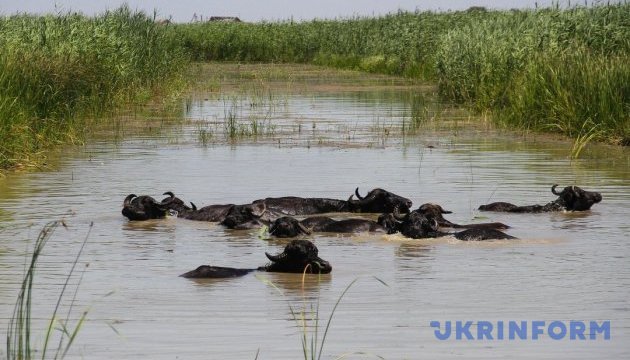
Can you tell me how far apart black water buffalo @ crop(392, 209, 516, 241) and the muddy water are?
0.11 metres

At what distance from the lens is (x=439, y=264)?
11.4 meters

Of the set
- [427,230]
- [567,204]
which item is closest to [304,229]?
[427,230]

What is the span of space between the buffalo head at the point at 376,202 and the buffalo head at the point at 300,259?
3.60 meters

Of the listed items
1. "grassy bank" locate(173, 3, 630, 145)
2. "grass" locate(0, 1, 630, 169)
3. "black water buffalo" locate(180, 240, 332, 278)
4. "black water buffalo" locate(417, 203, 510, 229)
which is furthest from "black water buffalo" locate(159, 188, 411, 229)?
"grassy bank" locate(173, 3, 630, 145)

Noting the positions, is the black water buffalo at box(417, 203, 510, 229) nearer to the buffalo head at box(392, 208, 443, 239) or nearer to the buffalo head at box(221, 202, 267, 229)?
the buffalo head at box(392, 208, 443, 239)

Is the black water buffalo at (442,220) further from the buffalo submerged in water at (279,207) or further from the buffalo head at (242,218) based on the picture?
the buffalo head at (242,218)

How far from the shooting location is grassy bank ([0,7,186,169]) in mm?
19172

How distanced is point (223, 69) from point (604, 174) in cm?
3887

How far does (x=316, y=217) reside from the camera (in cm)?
1350

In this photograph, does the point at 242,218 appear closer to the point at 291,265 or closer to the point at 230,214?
the point at 230,214

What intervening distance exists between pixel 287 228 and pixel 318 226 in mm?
620

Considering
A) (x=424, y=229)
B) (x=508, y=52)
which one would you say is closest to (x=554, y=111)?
(x=508, y=52)

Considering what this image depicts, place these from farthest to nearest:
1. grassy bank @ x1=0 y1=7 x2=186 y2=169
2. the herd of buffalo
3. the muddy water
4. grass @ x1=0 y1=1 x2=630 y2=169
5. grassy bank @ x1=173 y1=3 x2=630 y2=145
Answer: grassy bank @ x1=173 y1=3 x2=630 y2=145 < grass @ x1=0 y1=1 x2=630 y2=169 < grassy bank @ x1=0 y1=7 x2=186 y2=169 < the herd of buffalo < the muddy water

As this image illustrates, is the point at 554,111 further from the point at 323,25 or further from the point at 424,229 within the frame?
the point at 323,25
